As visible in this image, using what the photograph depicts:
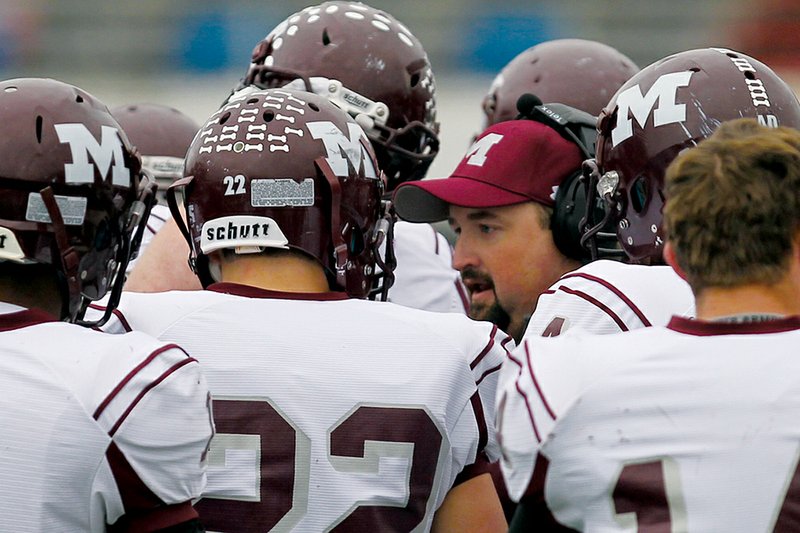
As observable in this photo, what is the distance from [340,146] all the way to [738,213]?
3.39 ft

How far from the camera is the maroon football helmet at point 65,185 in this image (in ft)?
8.02

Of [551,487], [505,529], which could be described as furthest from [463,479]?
[551,487]

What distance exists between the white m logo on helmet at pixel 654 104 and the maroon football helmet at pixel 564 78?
4.23 ft

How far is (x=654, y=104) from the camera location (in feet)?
9.73

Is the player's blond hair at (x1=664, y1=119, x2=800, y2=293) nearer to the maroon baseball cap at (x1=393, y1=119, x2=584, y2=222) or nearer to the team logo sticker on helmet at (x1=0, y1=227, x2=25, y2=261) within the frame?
the team logo sticker on helmet at (x1=0, y1=227, x2=25, y2=261)

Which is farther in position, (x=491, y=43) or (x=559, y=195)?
(x=491, y=43)

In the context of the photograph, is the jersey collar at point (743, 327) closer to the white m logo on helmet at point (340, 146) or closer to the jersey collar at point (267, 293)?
the jersey collar at point (267, 293)

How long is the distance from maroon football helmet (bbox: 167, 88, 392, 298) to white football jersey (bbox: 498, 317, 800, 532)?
81cm

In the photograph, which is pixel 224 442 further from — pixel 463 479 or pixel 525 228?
pixel 525 228

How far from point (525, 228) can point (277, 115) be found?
3.32 feet

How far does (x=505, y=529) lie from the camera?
2.74 metres

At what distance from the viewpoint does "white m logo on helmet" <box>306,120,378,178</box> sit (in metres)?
2.83

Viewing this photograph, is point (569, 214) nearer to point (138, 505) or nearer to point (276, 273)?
point (276, 273)

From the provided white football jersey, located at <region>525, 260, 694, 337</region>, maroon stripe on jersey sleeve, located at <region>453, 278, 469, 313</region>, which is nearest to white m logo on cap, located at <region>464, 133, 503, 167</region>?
maroon stripe on jersey sleeve, located at <region>453, 278, 469, 313</region>
